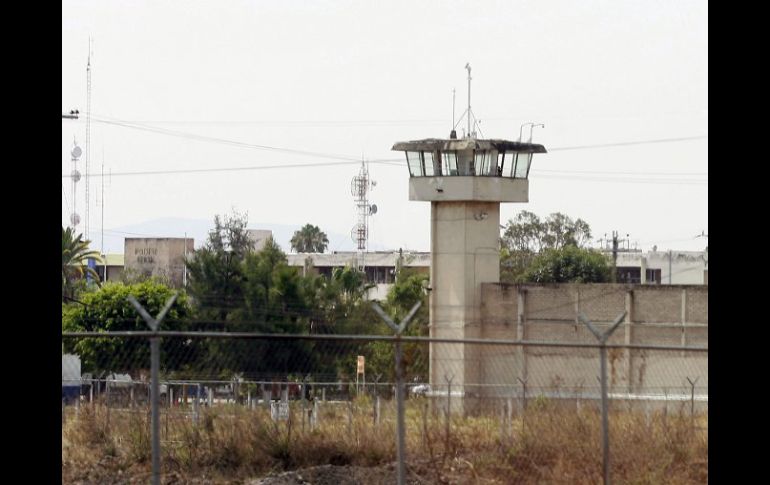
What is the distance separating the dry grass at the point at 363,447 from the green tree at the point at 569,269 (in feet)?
171

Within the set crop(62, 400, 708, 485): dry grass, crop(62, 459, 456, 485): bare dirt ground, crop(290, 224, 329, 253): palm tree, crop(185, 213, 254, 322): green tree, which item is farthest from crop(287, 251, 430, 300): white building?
crop(62, 459, 456, 485): bare dirt ground

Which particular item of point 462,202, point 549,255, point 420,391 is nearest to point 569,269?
point 549,255

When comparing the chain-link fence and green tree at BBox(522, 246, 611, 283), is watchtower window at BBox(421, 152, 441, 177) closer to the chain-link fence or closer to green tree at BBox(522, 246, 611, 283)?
the chain-link fence

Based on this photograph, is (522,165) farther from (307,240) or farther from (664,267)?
(307,240)

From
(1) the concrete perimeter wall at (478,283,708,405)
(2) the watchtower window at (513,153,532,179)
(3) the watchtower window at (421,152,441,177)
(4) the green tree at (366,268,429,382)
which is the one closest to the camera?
(4) the green tree at (366,268,429,382)

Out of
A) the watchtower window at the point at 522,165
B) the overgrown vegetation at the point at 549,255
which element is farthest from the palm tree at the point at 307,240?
the watchtower window at the point at 522,165

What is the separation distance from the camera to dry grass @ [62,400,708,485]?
1086cm

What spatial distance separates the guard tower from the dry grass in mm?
25565

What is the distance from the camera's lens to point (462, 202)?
3769 centimetres

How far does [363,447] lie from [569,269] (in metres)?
53.9

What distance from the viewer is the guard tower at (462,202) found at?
37562 millimetres
